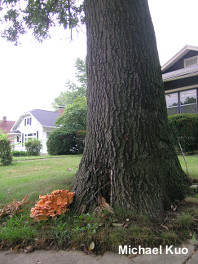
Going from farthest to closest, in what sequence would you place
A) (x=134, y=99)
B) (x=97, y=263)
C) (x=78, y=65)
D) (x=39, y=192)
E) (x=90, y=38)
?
(x=78, y=65)
(x=39, y=192)
(x=90, y=38)
(x=134, y=99)
(x=97, y=263)

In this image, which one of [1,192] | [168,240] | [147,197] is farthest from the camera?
[1,192]

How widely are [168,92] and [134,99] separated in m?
12.3

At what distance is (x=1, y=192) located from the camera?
4.03m

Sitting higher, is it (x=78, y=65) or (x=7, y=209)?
(x=78, y=65)

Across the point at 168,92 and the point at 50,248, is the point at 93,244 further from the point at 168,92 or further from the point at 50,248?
the point at 168,92

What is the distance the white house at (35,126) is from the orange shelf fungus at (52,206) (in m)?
22.9

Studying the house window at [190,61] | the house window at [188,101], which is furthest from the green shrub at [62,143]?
the house window at [190,61]

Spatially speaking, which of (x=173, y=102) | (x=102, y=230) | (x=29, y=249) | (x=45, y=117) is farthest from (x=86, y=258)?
(x=45, y=117)

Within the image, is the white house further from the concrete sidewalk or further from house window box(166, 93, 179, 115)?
the concrete sidewalk

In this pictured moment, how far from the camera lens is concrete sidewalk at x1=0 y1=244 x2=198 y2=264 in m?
1.80

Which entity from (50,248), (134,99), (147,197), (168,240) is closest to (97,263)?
(50,248)

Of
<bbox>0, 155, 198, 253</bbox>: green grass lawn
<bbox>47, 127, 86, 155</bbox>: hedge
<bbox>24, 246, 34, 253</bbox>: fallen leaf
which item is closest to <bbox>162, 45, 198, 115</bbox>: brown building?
<bbox>47, 127, 86, 155</bbox>: hedge

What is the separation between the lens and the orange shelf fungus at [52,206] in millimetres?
2457

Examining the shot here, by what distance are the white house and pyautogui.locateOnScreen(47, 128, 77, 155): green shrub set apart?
11215 mm
